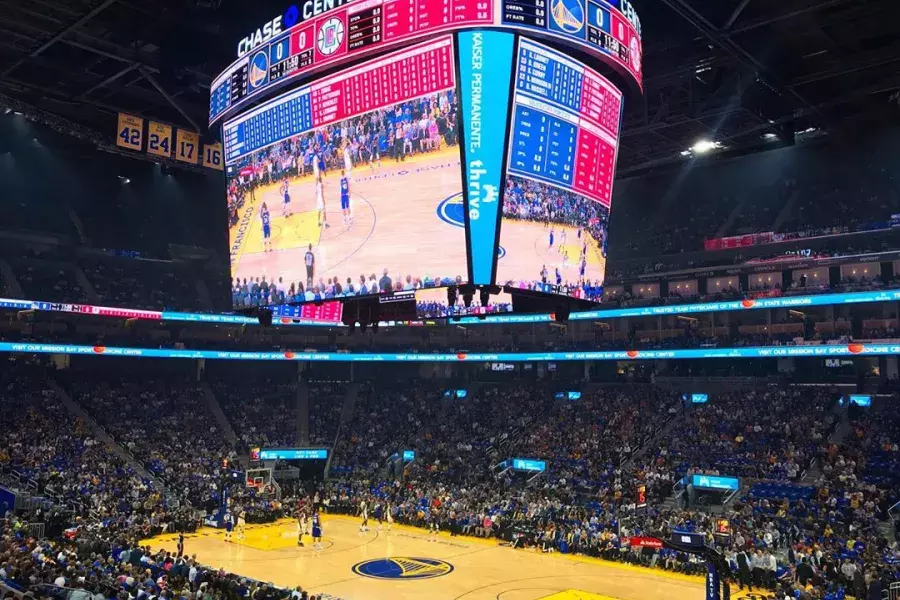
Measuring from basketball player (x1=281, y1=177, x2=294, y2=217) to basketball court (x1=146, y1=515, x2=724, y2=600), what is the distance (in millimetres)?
9737

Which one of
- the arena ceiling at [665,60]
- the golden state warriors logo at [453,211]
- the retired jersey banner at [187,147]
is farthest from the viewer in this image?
the retired jersey banner at [187,147]

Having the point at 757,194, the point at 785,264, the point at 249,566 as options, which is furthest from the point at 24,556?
the point at 757,194

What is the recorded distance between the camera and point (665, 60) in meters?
23.0

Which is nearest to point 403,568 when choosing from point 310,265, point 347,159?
point 310,265

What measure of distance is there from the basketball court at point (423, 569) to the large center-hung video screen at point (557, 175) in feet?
29.1

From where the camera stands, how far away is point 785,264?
34188 mm

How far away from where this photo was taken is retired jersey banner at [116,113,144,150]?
82.2 ft

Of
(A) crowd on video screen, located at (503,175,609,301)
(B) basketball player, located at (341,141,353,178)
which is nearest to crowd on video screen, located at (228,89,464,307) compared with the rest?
(B) basketball player, located at (341,141,353,178)

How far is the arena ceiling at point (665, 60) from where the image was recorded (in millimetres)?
20672

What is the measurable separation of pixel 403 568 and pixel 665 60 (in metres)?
17.1

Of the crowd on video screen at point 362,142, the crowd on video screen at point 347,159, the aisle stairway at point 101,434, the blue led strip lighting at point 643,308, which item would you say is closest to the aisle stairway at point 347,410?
the blue led strip lighting at point 643,308

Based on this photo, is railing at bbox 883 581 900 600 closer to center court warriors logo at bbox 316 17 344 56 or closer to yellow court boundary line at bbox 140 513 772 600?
yellow court boundary line at bbox 140 513 772 600

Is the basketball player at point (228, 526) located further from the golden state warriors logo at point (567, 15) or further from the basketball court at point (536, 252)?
the golden state warriors logo at point (567, 15)

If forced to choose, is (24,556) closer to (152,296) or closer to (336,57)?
(336,57)
